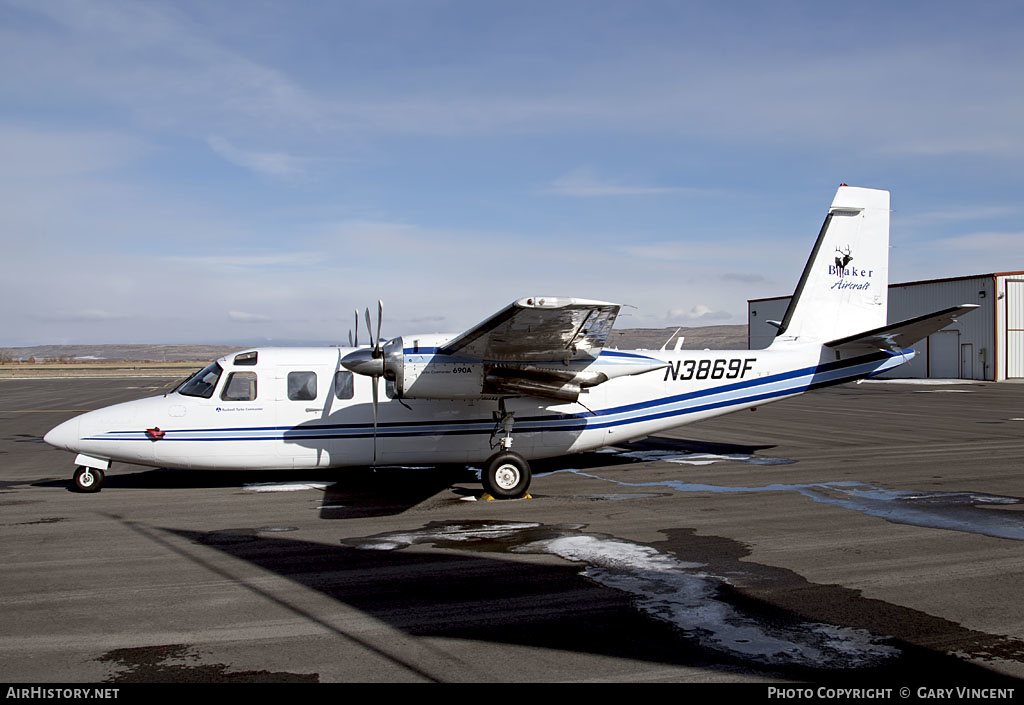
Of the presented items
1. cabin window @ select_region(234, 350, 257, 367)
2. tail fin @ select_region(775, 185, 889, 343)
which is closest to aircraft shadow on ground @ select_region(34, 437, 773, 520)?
cabin window @ select_region(234, 350, 257, 367)

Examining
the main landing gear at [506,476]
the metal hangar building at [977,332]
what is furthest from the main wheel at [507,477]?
the metal hangar building at [977,332]

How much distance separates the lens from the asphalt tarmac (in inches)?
208

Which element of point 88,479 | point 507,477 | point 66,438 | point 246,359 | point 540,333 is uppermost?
point 540,333

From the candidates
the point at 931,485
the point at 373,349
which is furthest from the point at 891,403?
the point at 373,349

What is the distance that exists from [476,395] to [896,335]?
8338 millimetres

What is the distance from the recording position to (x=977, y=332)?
159 feet

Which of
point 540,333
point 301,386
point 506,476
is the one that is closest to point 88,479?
point 301,386

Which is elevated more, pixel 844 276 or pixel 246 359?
pixel 844 276

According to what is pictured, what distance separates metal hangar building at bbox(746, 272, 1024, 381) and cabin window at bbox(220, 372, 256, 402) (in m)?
39.4

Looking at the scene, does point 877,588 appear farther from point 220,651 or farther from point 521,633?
point 220,651

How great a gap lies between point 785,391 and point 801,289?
7.88 ft

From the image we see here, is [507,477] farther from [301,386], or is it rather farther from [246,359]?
[246,359]

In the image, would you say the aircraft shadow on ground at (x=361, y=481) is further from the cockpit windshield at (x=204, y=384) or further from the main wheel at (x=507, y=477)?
the cockpit windshield at (x=204, y=384)

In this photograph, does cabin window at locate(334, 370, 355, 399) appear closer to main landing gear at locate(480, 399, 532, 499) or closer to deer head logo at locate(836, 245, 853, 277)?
main landing gear at locate(480, 399, 532, 499)
